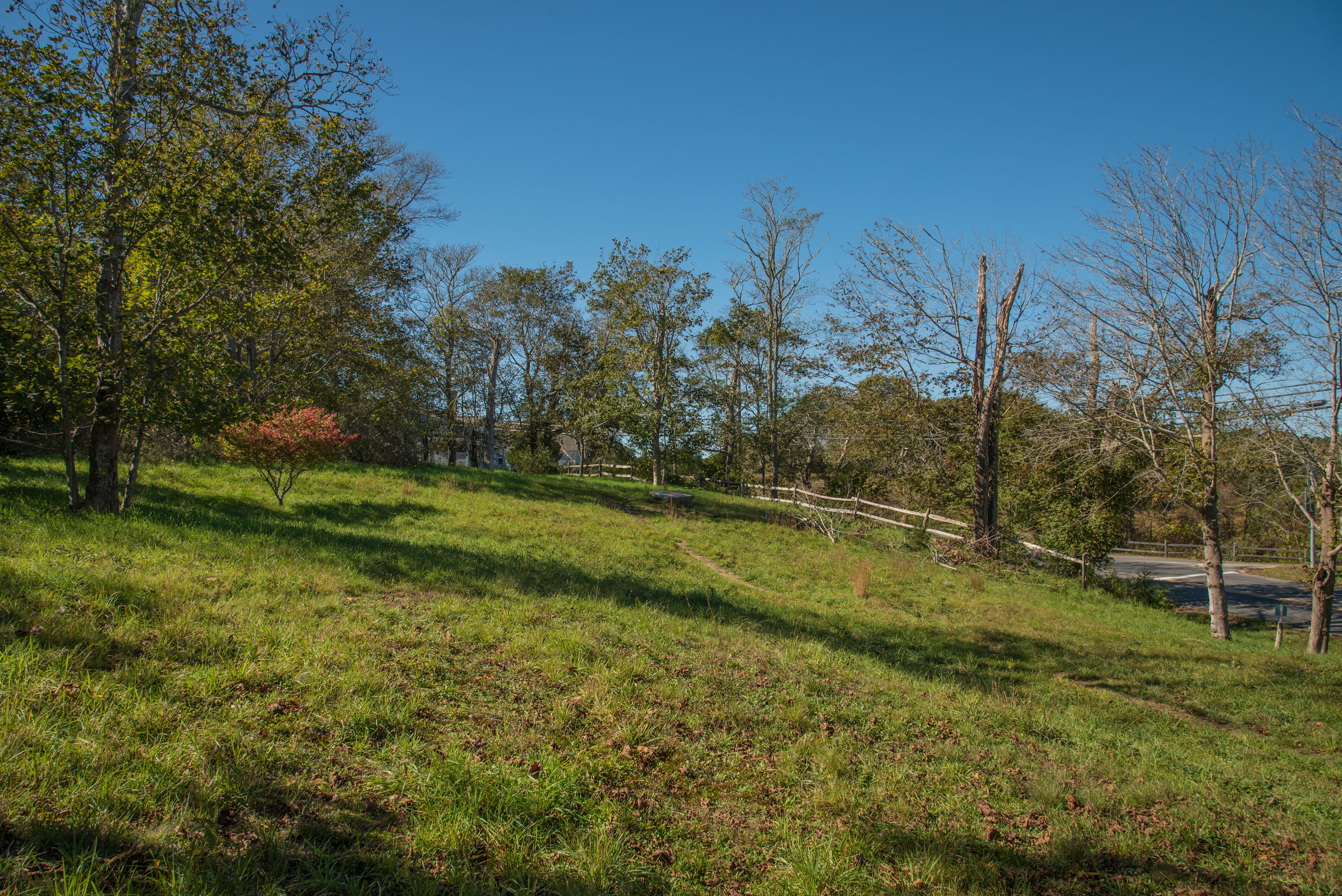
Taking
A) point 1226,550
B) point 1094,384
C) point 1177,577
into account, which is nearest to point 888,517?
point 1094,384

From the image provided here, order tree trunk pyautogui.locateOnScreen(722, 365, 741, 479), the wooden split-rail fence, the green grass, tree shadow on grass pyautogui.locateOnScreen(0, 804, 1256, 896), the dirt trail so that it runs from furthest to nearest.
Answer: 1. tree trunk pyautogui.locateOnScreen(722, 365, 741, 479)
2. the wooden split-rail fence
3. the dirt trail
4. the green grass
5. tree shadow on grass pyautogui.locateOnScreen(0, 804, 1256, 896)

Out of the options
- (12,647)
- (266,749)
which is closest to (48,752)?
(266,749)

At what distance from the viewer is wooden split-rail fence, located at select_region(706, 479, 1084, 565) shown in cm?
1820

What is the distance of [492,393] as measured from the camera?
109ft

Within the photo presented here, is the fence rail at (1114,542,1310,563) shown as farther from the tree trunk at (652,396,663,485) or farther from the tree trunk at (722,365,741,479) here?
the tree trunk at (652,396,663,485)

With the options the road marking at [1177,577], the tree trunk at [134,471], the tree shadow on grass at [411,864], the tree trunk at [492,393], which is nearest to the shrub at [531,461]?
the tree trunk at [492,393]

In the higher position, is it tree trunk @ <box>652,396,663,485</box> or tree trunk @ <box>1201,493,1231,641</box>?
tree trunk @ <box>652,396,663,485</box>

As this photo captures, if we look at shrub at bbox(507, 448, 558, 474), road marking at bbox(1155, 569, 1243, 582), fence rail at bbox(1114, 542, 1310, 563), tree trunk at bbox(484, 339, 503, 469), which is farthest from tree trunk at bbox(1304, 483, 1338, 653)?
tree trunk at bbox(484, 339, 503, 469)

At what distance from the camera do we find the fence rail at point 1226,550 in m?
34.1

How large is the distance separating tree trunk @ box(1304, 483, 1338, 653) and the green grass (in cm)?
427

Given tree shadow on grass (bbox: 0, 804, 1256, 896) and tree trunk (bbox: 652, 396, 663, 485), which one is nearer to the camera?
tree shadow on grass (bbox: 0, 804, 1256, 896)

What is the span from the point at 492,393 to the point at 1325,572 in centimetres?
3190

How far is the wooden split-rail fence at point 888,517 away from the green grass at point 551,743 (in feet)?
31.6

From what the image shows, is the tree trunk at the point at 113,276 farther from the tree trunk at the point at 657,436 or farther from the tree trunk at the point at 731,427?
the tree trunk at the point at 731,427
